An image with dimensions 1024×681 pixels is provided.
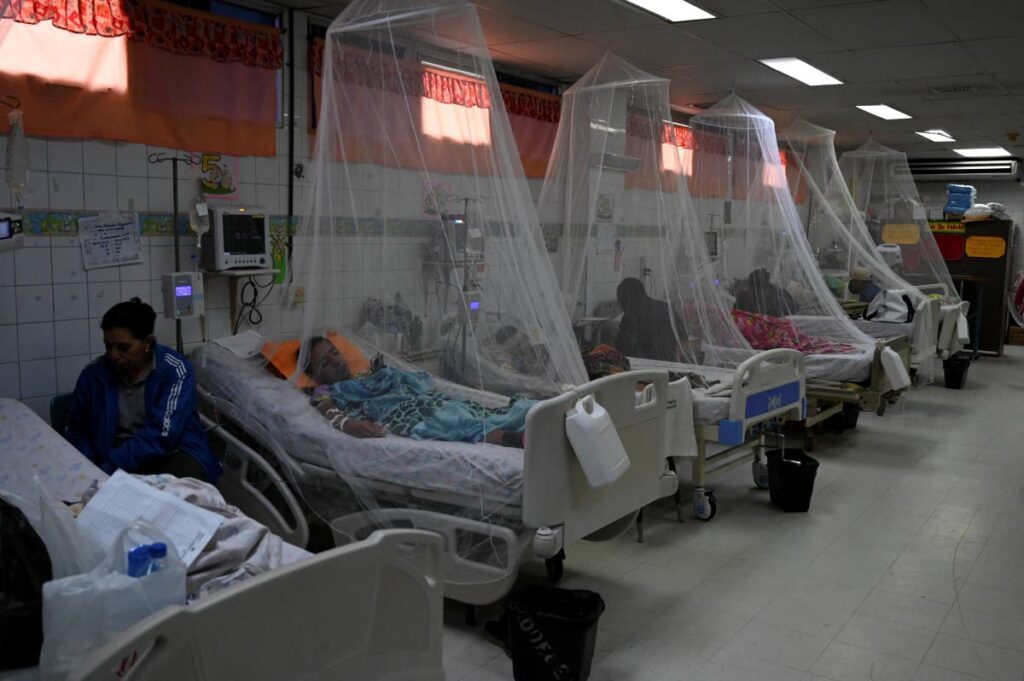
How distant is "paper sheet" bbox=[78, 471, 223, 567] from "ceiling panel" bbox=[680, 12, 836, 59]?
13.0 feet

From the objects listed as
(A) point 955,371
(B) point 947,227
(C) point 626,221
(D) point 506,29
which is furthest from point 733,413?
(B) point 947,227

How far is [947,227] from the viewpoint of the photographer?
10.2 m

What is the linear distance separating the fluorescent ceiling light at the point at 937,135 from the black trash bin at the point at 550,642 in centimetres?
823

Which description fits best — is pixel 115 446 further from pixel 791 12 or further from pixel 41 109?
pixel 791 12

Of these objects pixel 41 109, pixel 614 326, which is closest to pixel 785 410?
pixel 614 326

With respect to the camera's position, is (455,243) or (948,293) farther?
(948,293)

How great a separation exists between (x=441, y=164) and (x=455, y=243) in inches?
12.4

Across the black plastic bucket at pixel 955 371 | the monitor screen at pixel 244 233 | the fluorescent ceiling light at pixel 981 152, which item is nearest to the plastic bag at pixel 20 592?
the monitor screen at pixel 244 233

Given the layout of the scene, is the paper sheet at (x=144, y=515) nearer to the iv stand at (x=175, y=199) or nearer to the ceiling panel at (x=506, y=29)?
the iv stand at (x=175, y=199)

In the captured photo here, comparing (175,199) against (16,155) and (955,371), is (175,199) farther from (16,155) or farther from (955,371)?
(955,371)

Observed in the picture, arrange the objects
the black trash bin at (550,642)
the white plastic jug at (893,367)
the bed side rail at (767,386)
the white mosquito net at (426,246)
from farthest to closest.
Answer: the white plastic jug at (893,367) → the bed side rail at (767,386) → the white mosquito net at (426,246) → the black trash bin at (550,642)

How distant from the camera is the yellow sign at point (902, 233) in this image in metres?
7.96

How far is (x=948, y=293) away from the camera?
778 cm

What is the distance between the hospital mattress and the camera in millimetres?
2963
